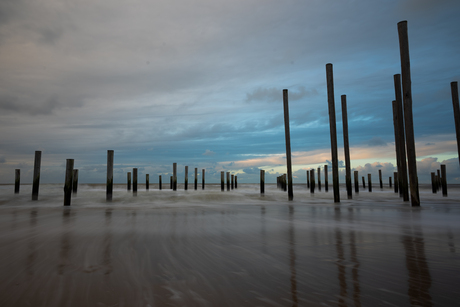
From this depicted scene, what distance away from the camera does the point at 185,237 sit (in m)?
3.63

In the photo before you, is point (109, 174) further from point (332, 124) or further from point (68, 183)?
point (332, 124)

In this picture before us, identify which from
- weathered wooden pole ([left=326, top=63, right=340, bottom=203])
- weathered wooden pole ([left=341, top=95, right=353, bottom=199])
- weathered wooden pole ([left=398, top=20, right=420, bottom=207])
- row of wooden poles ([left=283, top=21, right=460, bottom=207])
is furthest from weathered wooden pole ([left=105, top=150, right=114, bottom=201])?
weathered wooden pole ([left=398, top=20, right=420, bottom=207])

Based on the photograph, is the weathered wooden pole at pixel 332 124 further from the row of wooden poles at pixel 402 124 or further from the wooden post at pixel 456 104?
the wooden post at pixel 456 104

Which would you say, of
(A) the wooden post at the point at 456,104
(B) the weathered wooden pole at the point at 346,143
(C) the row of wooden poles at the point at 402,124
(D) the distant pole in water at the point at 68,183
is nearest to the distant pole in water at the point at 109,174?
(D) the distant pole in water at the point at 68,183

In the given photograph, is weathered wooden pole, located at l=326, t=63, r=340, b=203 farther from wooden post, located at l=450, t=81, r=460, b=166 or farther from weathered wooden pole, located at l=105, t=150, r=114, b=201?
weathered wooden pole, located at l=105, t=150, r=114, b=201

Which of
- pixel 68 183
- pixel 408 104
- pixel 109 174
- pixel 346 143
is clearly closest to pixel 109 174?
pixel 109 174

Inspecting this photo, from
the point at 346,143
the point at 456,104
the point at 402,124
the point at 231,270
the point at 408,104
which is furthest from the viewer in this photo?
the point at 346,143

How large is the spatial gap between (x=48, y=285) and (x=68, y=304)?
17.8 inches

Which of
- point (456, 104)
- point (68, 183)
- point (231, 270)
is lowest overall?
point (231, 270)

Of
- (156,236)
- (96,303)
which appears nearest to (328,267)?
(96,303)

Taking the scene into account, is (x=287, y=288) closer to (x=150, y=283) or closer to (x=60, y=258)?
(x=150, y=283)

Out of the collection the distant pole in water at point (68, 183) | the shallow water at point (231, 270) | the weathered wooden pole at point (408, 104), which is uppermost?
the weathered wooden pole at point (408, 104)

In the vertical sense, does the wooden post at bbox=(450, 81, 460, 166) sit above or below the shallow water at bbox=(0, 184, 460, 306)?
above

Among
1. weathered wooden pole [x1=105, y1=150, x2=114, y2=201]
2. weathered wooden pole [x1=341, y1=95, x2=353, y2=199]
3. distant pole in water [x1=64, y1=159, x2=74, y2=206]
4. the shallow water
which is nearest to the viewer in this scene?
the shallow water
